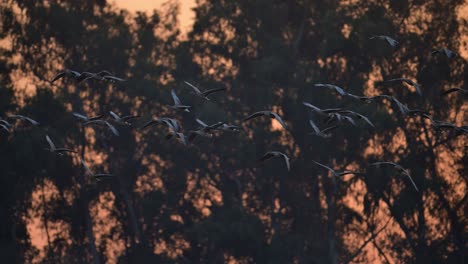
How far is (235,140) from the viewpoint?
50.3 metres

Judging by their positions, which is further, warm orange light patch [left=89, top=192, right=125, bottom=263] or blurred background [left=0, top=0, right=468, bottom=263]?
warm orange light patch [left=89, top=192, right=125, bottom=263]

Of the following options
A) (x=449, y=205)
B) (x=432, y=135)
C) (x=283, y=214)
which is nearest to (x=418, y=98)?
(x=432, y=135)

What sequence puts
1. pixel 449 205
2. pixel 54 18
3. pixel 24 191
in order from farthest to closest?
1. pixel 54 18
2. pixel 24 191
3. pixel 449 205

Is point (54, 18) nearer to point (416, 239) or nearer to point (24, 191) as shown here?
point (24, 191)

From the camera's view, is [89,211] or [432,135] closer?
[432,135]

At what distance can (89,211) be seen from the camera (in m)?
50.4

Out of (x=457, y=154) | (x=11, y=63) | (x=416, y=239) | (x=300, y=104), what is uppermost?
(x=11, y=63)

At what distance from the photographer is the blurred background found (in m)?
45.2

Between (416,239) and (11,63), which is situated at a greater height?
(11,63)

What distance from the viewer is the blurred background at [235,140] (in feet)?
148

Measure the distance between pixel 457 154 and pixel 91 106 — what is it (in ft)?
58.8

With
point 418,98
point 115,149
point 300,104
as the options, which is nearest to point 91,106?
point 115,149

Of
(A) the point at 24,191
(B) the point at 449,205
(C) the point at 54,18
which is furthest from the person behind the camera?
(C) the point at 54,18

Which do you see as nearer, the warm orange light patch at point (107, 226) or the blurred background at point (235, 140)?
the blurred background at point (235, 140)
